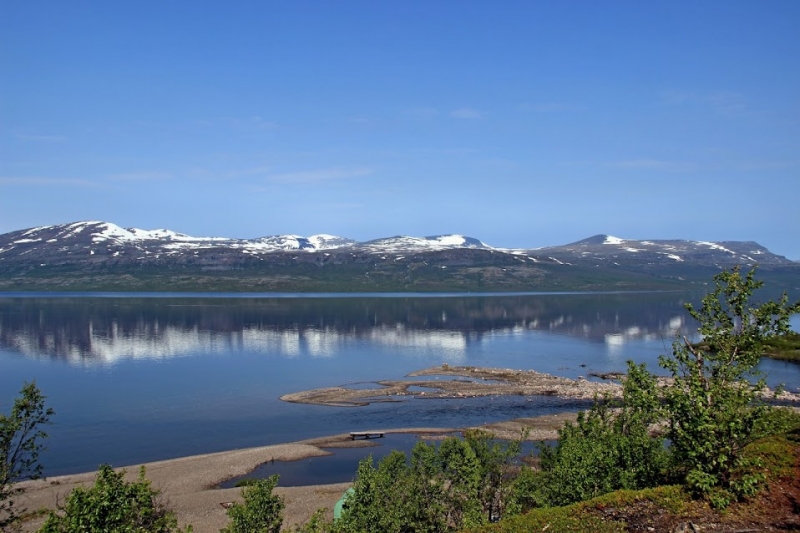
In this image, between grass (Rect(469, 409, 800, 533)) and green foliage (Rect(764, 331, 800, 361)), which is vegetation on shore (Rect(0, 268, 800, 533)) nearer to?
grass (Rect(469, 409, 800, 533))

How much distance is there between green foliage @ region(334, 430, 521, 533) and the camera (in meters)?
32.1

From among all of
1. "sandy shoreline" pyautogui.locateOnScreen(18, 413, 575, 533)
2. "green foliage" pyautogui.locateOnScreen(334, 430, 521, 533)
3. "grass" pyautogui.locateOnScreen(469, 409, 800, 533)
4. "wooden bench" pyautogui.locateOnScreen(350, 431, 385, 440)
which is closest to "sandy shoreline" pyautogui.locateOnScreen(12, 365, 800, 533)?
"sandy shoreline" pyautogui.locateOnScreen(18, 413, 575, 533)

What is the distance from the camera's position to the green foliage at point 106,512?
23.1 m

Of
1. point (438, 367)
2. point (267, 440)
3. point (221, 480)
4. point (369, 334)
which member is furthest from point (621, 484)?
point (369, 334)

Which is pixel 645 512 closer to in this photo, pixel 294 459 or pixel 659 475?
pixel 659 475

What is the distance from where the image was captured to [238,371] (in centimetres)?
12144

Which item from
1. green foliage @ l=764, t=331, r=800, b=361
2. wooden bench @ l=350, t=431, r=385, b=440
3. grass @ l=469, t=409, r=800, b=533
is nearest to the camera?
grass @ l=469, t=409, r=800, b=533

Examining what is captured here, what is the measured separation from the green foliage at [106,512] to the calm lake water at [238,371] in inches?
1775

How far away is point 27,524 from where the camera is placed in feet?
154

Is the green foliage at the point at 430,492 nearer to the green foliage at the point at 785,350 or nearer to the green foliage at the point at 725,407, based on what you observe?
the green foliage at the point at 725,407

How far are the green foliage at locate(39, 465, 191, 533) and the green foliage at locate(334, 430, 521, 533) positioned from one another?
10028mm

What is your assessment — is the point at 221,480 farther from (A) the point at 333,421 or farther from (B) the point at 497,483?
(B) the point at 497,483

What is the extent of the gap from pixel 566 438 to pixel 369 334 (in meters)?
140

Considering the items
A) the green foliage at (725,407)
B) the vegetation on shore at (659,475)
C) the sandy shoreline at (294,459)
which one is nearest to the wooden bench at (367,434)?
the sandy shoreline at (294,459)
